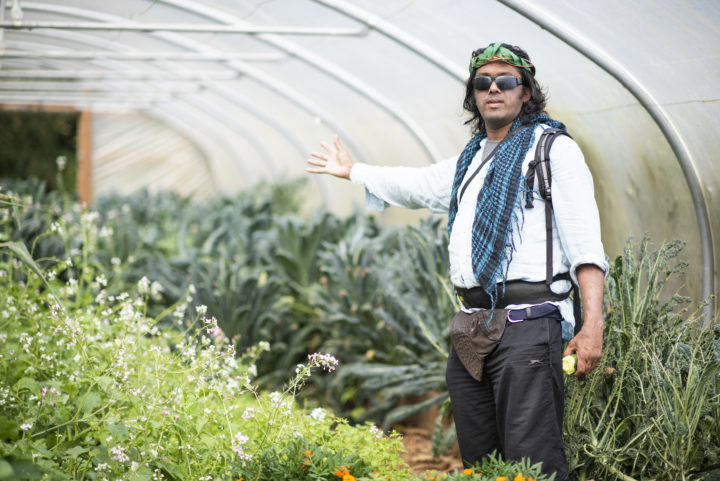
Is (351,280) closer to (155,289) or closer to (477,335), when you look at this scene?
(155,289)

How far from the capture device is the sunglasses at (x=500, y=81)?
2.29 m

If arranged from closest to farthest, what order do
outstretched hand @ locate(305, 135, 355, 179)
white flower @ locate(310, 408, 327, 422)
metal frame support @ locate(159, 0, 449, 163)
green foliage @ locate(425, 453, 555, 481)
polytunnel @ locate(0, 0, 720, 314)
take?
green foliage @ locate(425, 453, 555, 481), white flower @ locate(310, 408, 327, 422), outstretched hand @ locate(305, 135, 355, 179), polytunnel @ locate(0, 0, 720, 314), metal frame support @ locate(159, 0, 449, 163)

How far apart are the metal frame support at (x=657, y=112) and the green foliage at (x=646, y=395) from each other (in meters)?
0.34

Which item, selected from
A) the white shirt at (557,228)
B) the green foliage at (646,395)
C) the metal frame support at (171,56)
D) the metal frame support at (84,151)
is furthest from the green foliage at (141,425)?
the metal frame support at (84,151)

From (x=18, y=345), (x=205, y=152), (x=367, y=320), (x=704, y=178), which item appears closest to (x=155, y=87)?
(x=205, y=152)

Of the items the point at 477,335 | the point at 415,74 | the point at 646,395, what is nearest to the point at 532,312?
the point at 477,335

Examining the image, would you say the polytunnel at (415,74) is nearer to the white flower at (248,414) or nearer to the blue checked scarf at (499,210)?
the blue checked scarf at (499,210)

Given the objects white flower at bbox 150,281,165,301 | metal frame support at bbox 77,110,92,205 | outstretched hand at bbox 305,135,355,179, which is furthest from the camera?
metal frame support at bbox 77,110,92,205

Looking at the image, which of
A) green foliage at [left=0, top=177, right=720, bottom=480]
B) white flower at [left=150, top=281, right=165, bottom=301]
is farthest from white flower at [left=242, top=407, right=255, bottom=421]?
white flower at [left=150, top=281, right=165, bottom=301]

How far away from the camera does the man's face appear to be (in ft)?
7.59

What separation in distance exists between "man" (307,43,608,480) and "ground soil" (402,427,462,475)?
4.79ft

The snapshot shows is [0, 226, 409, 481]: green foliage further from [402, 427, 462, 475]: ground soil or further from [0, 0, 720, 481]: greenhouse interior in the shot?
[402, 427, 462, 475]: ground soil

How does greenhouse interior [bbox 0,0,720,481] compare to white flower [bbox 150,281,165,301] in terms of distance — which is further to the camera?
white flower [bbox 150,281,165,301]

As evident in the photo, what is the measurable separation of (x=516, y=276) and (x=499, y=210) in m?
0.21
